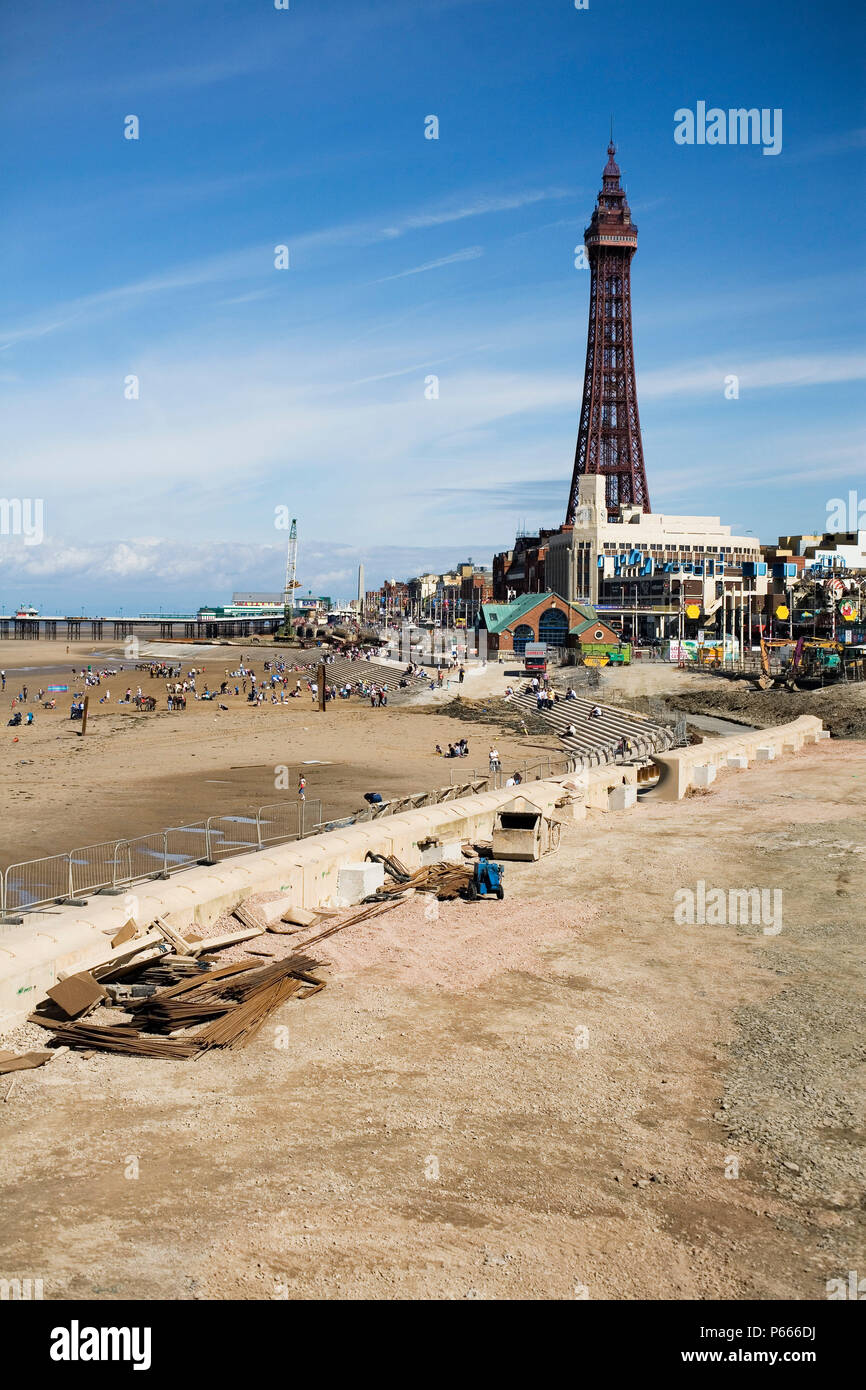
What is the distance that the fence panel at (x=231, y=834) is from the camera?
942 inches

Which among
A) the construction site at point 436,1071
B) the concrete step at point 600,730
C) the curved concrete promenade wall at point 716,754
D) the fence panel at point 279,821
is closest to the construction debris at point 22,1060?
the construction site at point 436,1071

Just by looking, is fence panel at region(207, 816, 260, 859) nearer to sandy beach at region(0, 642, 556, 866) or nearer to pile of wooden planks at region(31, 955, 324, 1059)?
sandy beach at region(0, 642, 556, 866)

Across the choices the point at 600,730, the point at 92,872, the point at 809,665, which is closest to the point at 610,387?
the point at 809,665

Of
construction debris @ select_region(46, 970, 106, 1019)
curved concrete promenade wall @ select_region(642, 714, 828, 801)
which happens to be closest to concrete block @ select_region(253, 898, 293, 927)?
construction debris @ select_region(46, 970, 106, 1019)

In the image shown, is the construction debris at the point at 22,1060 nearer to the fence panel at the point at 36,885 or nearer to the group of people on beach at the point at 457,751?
the fence panel at the point at 36,885

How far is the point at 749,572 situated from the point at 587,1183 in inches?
4185

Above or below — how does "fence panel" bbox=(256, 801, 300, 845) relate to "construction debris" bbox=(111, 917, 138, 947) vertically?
below

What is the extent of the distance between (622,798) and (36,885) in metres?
17.6

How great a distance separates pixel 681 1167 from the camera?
1000 cm

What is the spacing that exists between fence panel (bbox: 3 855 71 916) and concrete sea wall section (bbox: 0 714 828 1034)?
0.68 metres

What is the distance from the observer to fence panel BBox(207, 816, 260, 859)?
2394cm

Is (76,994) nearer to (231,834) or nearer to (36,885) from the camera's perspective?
(36,885)
